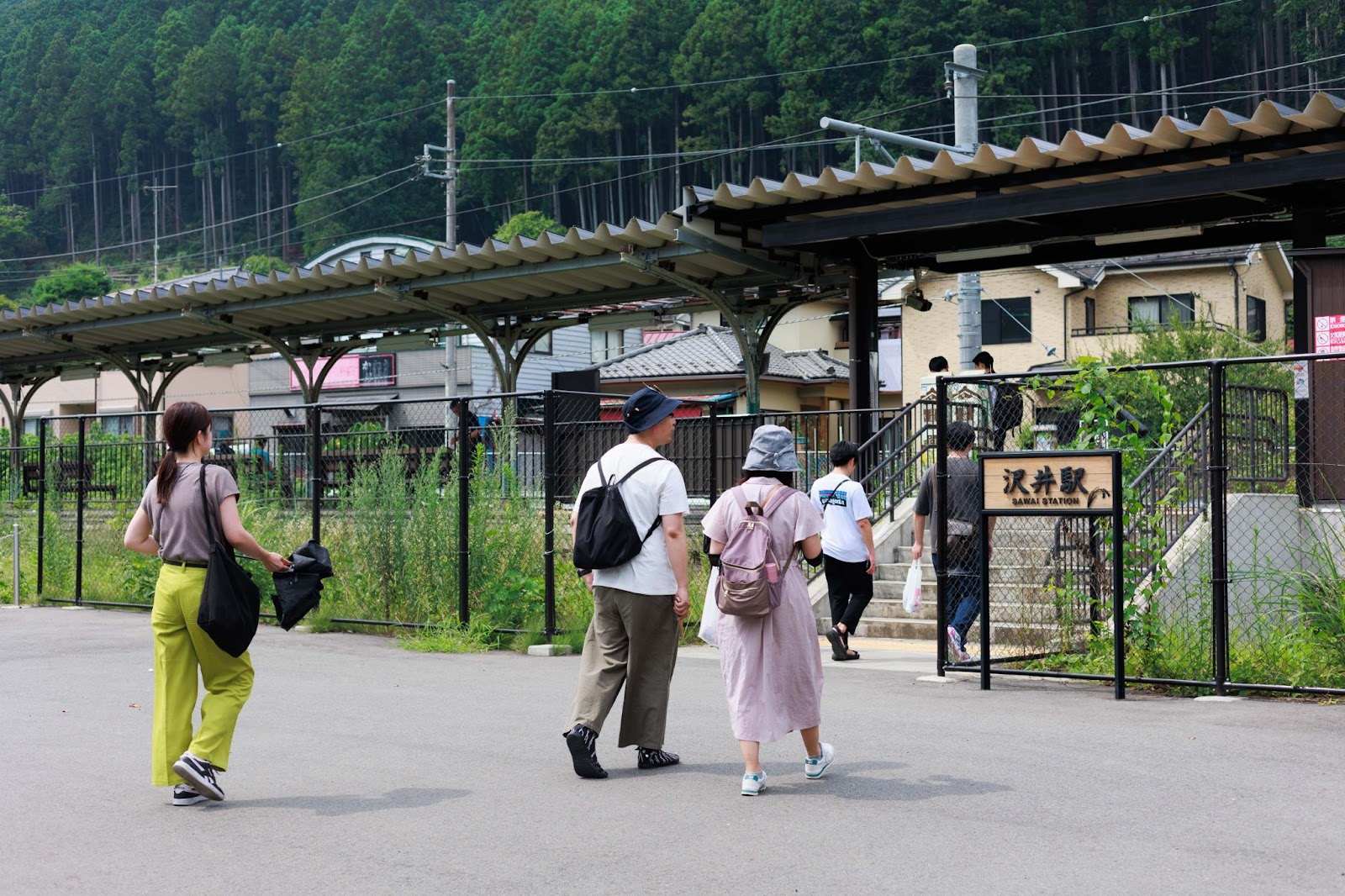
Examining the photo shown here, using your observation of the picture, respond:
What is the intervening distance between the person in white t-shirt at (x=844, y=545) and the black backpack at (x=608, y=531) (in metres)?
4.22

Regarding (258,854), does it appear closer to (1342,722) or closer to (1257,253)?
(1342,722)

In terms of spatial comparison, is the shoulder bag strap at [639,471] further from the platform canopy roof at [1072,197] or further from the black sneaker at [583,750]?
the platform canopy roof at [1072,197]

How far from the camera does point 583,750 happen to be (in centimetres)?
651

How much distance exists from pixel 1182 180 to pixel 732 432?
16.8 ft

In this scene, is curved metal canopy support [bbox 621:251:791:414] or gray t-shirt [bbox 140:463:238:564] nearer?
gray t-shirt [bbox 140:463:238:564]

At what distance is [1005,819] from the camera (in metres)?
5.63

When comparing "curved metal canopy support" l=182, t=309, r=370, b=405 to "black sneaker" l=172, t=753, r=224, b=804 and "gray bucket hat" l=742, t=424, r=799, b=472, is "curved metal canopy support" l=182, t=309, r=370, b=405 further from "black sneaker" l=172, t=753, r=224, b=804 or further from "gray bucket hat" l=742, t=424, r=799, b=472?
"gray bucket hat" l=742, t=424, r=799, b=472

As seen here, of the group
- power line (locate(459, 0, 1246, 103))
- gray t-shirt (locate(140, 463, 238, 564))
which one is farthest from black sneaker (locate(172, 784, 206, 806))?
power line (locate(459, 0, 1246, 103))

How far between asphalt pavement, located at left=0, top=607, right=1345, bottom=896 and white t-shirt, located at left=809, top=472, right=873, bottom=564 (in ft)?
5.03

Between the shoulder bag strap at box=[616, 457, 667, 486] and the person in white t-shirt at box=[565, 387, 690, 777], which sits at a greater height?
the shoulder bag strap at box=[616, 457, 667, 486]

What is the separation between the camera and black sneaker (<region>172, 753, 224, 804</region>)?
19.6 ft

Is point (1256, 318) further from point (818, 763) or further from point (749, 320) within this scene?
point (818, 763)

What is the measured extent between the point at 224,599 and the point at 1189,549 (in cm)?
798

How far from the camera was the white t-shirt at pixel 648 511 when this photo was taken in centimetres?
657
